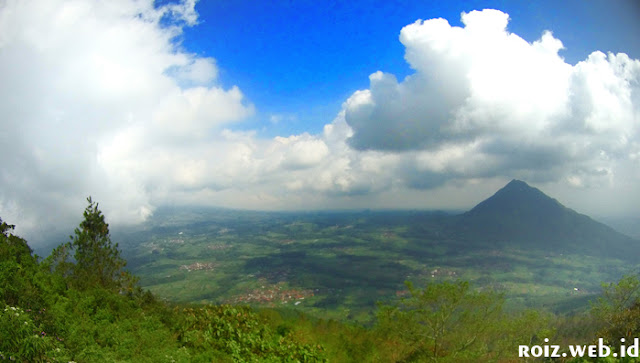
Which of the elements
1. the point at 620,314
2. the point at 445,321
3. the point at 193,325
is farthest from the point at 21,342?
the point at 620,314

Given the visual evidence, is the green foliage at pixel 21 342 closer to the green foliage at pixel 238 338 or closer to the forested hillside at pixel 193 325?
the forested hillside at pixel 193 325

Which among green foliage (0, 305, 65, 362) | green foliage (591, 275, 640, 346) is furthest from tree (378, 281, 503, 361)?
green foliage (0, 305, 65, 362)

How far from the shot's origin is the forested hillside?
9.81m

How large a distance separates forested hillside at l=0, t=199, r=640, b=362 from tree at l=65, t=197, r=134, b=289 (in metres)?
0.09

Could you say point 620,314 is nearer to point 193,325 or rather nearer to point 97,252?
point 193,325

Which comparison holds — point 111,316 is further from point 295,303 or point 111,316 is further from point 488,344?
point 295,303

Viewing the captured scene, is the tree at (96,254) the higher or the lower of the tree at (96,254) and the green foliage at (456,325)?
the higher

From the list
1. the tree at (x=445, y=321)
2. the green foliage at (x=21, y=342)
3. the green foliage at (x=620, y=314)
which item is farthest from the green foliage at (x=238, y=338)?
the green foliage at (x=620, y=314)

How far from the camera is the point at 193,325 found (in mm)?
18188

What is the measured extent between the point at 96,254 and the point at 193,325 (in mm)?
20289

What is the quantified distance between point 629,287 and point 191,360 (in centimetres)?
3702

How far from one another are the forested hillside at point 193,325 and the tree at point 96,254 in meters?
0.09

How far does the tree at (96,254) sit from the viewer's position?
2941 cm

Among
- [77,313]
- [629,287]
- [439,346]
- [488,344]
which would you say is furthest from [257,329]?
[629,287]
